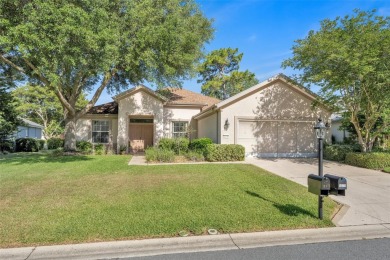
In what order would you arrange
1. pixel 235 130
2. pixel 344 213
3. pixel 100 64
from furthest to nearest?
pixel 235 130 < pixel 100 64 < pixel 344 213

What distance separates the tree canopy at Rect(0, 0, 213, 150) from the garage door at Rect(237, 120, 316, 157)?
5356 mm

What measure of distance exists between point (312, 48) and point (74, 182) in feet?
38.8

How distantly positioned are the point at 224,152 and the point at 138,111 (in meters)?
7.84

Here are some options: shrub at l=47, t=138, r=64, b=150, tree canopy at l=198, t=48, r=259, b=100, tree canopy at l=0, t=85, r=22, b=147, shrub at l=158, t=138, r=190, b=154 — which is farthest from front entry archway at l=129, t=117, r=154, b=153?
tree canopy at l=198, t=48, r=259, b=100

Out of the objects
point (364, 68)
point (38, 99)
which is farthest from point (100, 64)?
point (38, 99)

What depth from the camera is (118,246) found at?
12.3 feet

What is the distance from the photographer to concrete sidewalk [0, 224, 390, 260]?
3.57m

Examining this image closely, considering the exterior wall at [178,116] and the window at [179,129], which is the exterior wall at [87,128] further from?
the window at [179,129]

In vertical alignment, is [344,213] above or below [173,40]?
below

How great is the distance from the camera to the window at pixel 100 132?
1884 centimetres

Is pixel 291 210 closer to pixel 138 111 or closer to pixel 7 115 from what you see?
pixel 138 111

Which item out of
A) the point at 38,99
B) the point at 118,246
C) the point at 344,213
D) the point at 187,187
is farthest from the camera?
the point at 38,99

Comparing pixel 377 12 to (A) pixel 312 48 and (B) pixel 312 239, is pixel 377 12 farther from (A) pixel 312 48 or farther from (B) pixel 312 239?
(B) pixel 312 239

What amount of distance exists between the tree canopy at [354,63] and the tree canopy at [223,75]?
2055 centimetres
